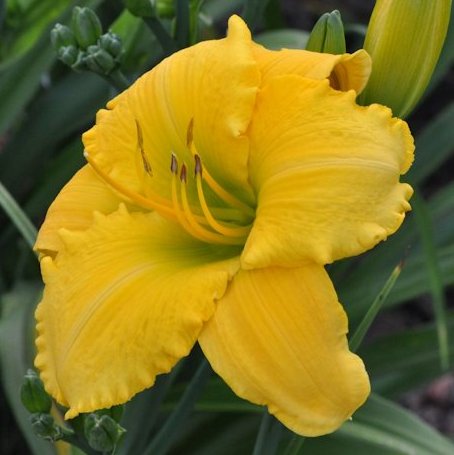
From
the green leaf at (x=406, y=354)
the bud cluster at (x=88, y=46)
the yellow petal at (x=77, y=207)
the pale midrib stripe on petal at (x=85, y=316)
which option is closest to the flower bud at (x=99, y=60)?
the bud cluster at (x=88, y=46)

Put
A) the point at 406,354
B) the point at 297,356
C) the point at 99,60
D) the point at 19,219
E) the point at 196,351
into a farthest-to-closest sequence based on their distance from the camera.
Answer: the point at 406,354 < the point at 196,351 < the point at 19,219 < the point at 99,60 < the point at 297,356

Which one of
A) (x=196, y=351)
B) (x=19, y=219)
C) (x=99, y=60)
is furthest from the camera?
(x=196, y=351)

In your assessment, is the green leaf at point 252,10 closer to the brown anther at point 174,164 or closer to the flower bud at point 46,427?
the brown anther at point 174,164

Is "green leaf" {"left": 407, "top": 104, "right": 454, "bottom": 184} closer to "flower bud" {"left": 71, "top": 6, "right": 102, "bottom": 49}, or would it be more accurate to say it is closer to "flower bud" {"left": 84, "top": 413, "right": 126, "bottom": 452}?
"flower bud" {"left": 71, "top": 6, "right": 102, "bottom": 49}

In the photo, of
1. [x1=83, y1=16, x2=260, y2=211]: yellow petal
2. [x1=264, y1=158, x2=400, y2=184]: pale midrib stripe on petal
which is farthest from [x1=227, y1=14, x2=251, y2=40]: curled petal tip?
[x1=264, y1=158, x2=400, y2=184]: pale midrib stripe on petal

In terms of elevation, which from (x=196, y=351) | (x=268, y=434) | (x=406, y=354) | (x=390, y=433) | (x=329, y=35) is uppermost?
(x=329, y=35)

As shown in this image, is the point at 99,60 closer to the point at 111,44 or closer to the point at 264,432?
the point at 111,44

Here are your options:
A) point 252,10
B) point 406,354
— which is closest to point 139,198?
point 252,10

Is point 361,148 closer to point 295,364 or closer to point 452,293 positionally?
point 295,364
